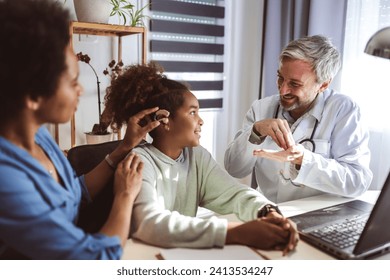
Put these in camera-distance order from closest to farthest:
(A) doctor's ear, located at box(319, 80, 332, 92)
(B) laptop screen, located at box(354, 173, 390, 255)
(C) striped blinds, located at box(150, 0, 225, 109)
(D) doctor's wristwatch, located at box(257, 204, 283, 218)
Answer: (B) laptop screen, located at box(354, 173, 390, 255) → (D) doctor's wristwatch, located at box(257, 204, 283, 218) → (A) doctor's ear, located at box(319, 80, 332, 92) → (C) striped blinds, located at box(150, 0, 225, 109)

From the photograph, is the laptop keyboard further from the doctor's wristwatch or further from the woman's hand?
the woman's hand

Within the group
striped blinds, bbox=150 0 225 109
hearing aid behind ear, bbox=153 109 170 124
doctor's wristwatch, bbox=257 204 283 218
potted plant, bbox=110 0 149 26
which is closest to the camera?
doctor's wristwatch, bbox=257 204 283 218

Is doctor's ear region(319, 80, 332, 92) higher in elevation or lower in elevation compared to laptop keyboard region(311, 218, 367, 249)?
higher

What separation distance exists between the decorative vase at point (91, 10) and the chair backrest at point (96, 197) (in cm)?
71

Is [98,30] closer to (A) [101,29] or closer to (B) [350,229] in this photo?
(A) [101,29]

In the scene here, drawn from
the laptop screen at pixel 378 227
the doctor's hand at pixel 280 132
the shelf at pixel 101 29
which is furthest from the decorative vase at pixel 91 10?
the laptop screen at pixel 378 227

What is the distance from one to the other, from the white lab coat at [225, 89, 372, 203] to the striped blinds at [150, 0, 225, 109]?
77cm

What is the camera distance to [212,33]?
7.27 feet

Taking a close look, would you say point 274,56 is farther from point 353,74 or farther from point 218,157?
point 218,157

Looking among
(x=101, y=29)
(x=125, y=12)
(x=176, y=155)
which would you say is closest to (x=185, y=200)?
(x=176, y=155)

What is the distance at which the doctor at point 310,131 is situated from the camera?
1.22 m

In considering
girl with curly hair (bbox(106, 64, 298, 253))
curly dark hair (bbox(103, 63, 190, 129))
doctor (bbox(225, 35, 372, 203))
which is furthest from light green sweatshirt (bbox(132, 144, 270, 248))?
doctor (bbox(225, 35, 372, 203))

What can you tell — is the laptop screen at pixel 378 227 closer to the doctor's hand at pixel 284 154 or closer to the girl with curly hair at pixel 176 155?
the girl with curly hair at pixel 176 155

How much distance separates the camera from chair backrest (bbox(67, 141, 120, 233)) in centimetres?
77
